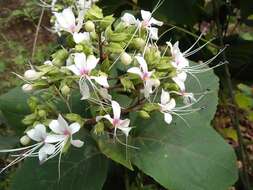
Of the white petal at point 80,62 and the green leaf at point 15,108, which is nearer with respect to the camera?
the white petal at point 80,62

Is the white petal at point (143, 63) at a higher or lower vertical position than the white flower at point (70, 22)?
lower

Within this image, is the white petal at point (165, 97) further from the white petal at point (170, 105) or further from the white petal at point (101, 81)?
the white petal at point (101, 81)

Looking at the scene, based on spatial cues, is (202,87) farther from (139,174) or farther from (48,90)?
(48,90)

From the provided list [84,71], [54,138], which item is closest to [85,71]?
[84,71]

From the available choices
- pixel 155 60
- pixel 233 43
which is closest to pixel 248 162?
pixel 233 43

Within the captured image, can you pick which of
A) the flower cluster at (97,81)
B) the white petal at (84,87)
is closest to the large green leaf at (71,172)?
the flower cluster at (97,81)

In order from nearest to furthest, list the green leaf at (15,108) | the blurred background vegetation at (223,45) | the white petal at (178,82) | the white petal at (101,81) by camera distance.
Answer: the white petal at (101,81) < the white petal at (178,82) < the green leaf at (15,108) < the blurred background vegetation at (223,45)

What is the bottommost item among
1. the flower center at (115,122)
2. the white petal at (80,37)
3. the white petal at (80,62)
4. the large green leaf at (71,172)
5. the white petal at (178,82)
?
the large green leaf at (71,172)
